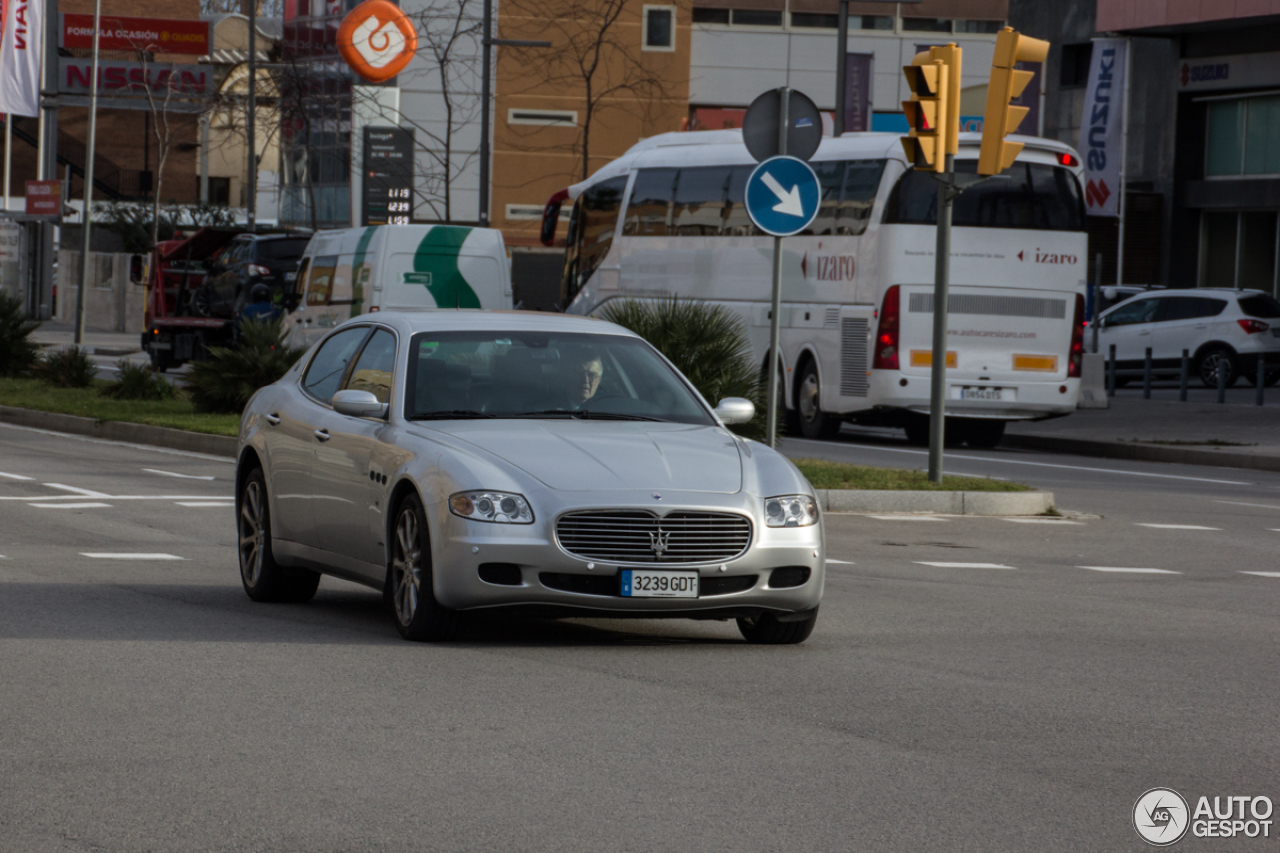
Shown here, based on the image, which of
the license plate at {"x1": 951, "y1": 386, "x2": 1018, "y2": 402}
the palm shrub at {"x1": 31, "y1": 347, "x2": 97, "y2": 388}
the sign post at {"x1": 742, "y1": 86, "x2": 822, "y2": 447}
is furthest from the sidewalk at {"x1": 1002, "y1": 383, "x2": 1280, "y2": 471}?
the palm shrub at {"x1": 31, "y1": 347, "x2": 97, "y2": 388}

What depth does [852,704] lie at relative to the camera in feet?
24.6

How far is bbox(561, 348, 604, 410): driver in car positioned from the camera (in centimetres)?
947

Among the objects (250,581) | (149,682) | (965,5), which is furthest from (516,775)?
(965,5)

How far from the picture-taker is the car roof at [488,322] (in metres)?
9.76

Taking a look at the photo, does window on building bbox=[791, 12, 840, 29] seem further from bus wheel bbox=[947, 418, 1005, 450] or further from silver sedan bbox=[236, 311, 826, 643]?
silver sedan bbox=[236, 311, 826, 643]

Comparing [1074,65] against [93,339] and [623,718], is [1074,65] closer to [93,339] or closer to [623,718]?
[93,339]

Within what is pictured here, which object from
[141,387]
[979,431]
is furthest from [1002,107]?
[141,387]

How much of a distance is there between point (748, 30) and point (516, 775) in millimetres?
66979

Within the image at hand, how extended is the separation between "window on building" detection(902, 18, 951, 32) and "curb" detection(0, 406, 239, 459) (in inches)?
1996

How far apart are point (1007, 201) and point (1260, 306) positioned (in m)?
12.6

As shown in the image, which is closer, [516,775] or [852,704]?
[516,775]

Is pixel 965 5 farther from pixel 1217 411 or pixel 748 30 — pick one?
pixel 1217 411

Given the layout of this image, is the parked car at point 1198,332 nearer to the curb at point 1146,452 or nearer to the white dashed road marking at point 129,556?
the curb at point 1146,452

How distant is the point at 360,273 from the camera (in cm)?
2625
